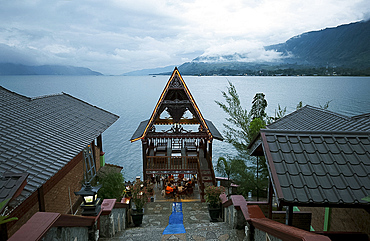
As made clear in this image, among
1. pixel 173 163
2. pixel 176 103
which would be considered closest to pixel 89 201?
pixel 176 103

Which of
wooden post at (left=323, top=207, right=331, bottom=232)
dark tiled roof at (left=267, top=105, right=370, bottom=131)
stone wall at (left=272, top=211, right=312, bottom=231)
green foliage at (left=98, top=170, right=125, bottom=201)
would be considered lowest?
wooden post at (left=323, top=207, right=331, bottom=232)

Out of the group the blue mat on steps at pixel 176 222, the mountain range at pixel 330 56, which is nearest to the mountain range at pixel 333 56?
the mountain range at pixel 330 56

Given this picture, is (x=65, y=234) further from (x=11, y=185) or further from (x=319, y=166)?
(x=319, y=166)

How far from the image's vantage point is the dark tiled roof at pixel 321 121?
9.41 meters

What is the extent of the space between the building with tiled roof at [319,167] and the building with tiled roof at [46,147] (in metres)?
4.77

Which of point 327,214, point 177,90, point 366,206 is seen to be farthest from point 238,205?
point 177,90

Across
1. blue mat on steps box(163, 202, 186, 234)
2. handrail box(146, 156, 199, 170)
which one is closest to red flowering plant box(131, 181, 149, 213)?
blue mat on steps box(163, 202, 186, 234)

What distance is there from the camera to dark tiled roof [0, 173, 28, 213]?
468 cm

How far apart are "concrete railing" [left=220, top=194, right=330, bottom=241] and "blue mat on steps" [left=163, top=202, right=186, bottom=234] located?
207 cm

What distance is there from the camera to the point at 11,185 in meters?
4.98

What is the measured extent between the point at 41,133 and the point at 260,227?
296 inches

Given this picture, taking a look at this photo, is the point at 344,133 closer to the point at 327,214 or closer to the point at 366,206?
the point at 366,206

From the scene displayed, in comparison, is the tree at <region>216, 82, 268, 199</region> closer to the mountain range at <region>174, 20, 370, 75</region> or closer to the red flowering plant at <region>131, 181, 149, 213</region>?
the red flowering plant at <region>131, 181, 149, 213</region>

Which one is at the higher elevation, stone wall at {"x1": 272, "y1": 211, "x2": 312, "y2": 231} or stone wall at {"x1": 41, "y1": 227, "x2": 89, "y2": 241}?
stone wall at {"x1": 41, "y1": 227, "x2": 89, "y2": 241}
